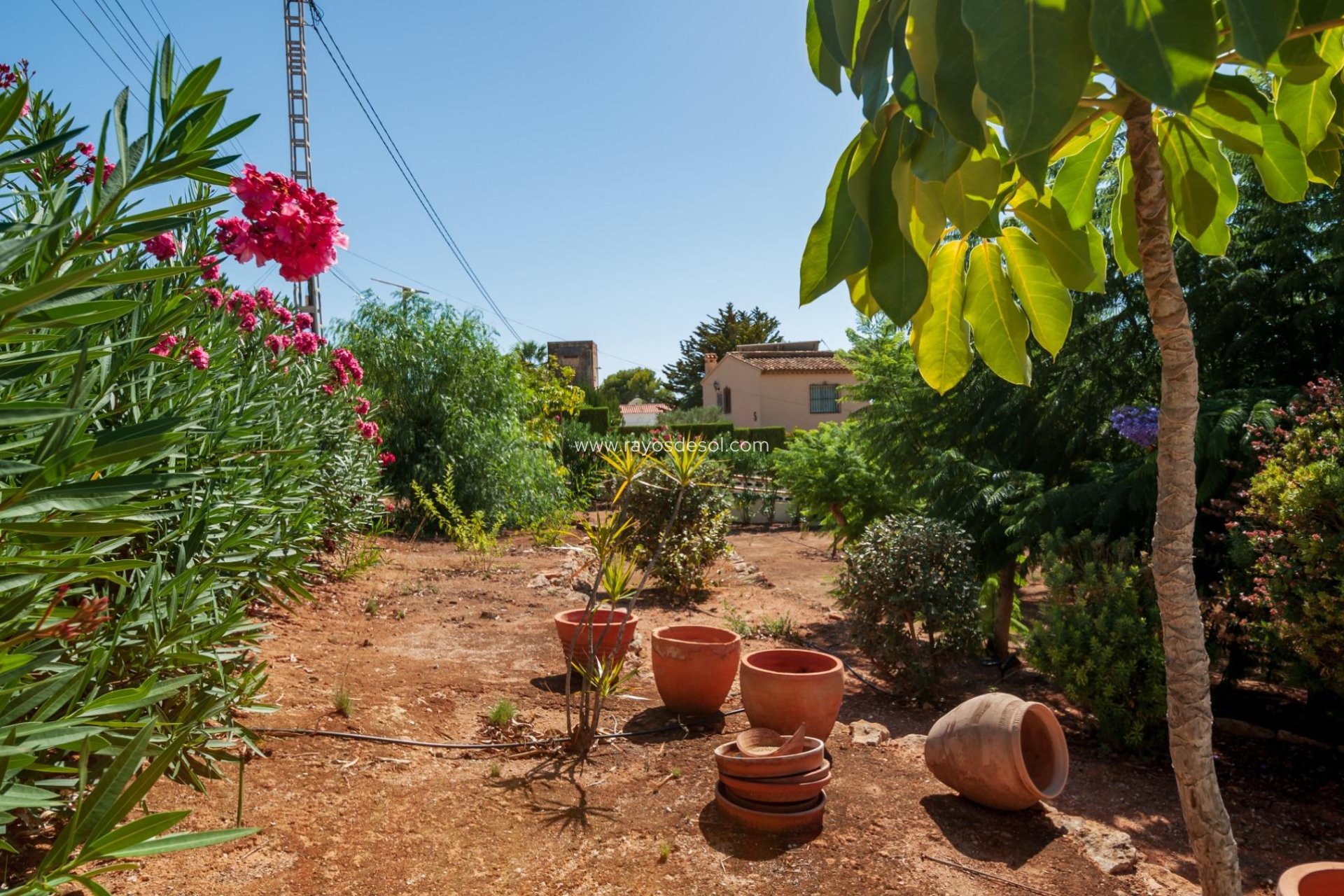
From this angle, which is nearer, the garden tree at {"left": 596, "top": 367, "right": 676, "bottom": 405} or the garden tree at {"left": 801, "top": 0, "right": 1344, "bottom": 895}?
the garden tree at {"left": 801, "top": 0, "right": 1344, "bottom": 895}

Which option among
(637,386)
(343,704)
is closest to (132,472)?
(343,704)

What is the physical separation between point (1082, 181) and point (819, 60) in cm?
80

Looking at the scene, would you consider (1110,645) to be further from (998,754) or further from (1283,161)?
(1283,161)

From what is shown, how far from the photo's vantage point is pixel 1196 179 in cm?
174

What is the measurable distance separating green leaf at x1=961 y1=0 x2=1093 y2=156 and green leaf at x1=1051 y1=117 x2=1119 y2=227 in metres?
0.95

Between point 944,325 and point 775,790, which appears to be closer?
point 944,325

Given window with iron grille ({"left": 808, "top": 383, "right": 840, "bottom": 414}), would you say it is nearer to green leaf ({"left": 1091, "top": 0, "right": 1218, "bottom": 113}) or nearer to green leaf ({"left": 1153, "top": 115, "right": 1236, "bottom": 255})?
green leaf ({"left": 1153, "top": 115, "right": 1236, "bottom": 255})

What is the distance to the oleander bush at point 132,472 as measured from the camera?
1.19 m

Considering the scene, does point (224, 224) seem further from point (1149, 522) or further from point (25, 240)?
point (1149, 522)

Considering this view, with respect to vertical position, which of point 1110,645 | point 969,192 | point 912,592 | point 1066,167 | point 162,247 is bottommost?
point 1110,645

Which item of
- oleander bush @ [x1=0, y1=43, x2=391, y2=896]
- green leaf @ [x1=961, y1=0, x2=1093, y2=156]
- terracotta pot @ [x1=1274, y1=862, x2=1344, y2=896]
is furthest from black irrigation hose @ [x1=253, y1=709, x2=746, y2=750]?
green leaf @ [x1=961, y1=0, x2=1093, y2=156]

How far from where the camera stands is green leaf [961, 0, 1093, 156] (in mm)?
906

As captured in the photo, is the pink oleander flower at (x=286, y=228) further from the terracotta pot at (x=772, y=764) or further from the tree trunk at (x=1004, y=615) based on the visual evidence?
the tree trunk at (x=1004, y=615)

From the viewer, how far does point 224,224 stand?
265 centimetres
